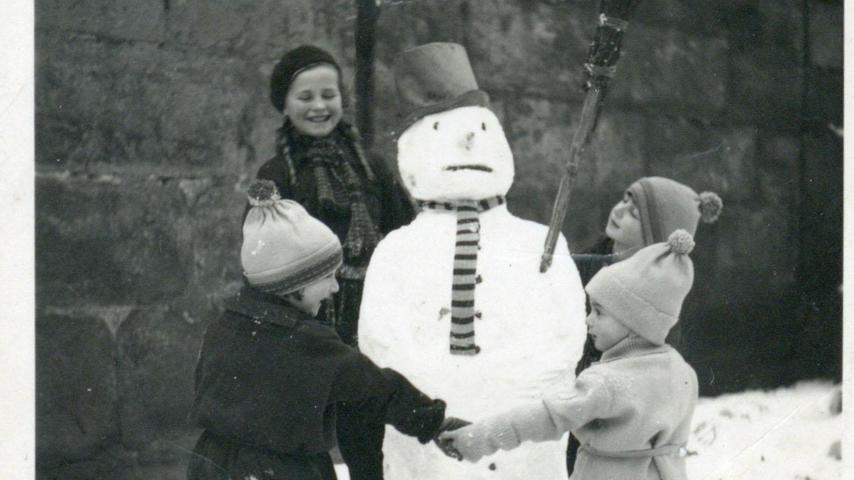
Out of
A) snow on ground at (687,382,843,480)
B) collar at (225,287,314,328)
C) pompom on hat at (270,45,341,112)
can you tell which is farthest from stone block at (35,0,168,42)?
snow on ground at (687,382,843,480)

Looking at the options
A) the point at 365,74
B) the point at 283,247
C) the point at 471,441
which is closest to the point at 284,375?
the point at 283,247

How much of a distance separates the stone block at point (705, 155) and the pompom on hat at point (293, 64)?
1.89 ft

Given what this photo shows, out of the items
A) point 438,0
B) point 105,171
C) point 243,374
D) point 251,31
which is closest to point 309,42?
point 251,31

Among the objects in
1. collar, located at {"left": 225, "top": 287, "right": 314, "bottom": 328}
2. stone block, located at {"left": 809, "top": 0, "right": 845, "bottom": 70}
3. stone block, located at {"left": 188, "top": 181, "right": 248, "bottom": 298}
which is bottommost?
collar, located at {"left": 225, "top": 287, "right": 314, "bottom": 328}

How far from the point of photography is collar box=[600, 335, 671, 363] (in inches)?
60.9

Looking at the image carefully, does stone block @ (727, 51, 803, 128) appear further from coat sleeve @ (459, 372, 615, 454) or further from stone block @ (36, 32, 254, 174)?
stone block @ (36, 32, 254, 174)

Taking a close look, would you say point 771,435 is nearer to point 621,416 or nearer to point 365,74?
point 621,416

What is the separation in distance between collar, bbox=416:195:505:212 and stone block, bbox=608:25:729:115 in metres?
0.31

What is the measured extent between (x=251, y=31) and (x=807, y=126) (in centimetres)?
96

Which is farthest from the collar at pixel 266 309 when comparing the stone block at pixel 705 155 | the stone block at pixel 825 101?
the stone block at pixel 825 101

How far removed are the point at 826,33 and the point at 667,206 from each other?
44 centimetres

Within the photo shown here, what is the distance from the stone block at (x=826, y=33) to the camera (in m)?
1.93

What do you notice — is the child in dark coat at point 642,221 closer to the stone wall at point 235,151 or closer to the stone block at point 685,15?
the stone wall at point 235,151
